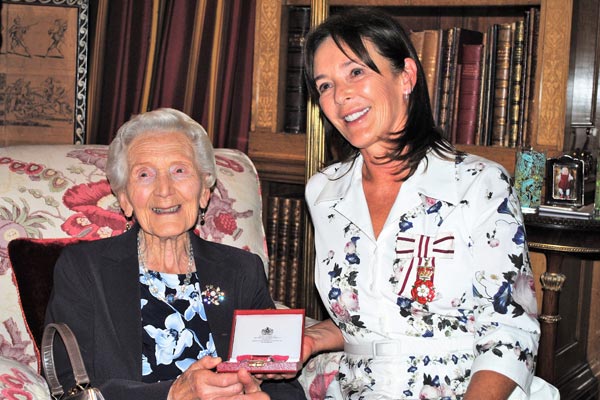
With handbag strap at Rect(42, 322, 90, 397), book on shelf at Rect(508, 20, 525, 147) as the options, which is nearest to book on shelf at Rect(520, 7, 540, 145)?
book on shelf at Rect(508, 20, 525, 147)

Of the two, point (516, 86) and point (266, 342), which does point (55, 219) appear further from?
point (516, 86)

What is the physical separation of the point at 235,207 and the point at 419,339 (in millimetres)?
699

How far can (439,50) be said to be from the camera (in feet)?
8.60

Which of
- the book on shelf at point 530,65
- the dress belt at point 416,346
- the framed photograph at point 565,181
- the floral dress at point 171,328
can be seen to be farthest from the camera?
the book on shelf at point 530,65

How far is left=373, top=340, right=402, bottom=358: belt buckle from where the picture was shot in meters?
1.77

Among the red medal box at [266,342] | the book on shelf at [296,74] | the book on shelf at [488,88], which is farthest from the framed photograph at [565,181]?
the red medal box at [266,342]

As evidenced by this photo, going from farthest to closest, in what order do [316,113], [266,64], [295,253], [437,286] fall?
[295,253] → [266,64] → [316,113] → [437,286]

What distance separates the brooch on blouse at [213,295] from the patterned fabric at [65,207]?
0.22 metres

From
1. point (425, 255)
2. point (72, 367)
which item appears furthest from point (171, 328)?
point (425, 255)

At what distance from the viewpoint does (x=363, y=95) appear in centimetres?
183

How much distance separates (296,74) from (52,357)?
150 centimetres

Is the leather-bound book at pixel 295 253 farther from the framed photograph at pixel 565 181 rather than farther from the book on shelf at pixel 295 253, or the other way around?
the framed photograph at pixel 565 181

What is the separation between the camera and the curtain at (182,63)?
9.67ft

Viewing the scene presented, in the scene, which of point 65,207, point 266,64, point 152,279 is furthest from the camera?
point 266,64
